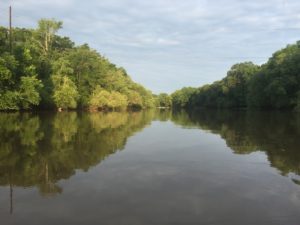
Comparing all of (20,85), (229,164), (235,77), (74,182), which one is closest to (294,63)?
(235,77)

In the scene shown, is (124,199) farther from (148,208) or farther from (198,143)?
(198,143)

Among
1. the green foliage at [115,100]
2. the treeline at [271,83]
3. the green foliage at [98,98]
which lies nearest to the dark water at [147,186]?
the treeline at [271,83]

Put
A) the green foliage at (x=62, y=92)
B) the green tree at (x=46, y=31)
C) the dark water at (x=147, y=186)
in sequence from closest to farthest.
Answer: the dark water at (x=147, y=186) → the green foliage at (x=62, y=92) → the green tree at (x=46, y=31)

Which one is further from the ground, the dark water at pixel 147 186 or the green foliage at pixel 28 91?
the green foliage at pixel 28 91

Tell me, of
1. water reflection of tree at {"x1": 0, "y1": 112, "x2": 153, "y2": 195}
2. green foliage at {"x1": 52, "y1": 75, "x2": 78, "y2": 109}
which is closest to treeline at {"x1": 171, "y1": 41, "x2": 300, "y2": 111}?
green foliage at {"x1": 52, "y1": 75, "x2": 78, "y2": 109}

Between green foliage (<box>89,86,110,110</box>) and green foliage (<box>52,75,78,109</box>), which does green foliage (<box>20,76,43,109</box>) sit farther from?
green foliage (<box>89,86,110,110</box>)

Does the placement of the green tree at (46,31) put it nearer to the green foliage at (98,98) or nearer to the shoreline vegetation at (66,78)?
the shoreline vegetation at (66,78)

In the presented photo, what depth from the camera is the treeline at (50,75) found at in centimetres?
4253

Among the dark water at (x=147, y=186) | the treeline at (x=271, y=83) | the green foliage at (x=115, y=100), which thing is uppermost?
the treeline at (x=271, y=83)

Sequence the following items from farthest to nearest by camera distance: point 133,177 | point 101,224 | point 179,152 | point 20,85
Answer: point 20,85 → point 179,152 → point 133,177 → point 101,224

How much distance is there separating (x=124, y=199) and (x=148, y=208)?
752 millimetres

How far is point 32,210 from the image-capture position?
6242 mm

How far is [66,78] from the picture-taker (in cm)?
5706

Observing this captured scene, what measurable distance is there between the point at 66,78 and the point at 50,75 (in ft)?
8.69
